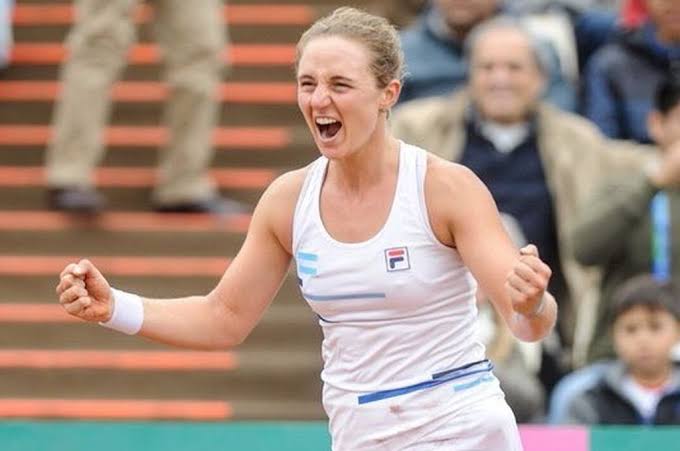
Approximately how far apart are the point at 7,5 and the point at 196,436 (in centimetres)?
329

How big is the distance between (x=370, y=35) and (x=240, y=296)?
0.79m

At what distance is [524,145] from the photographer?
788 centimetres

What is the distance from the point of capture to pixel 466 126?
7926 mm

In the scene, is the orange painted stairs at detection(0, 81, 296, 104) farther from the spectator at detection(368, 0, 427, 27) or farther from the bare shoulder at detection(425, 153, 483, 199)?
the bare shoulder at detection(425, 153, 483, 199)

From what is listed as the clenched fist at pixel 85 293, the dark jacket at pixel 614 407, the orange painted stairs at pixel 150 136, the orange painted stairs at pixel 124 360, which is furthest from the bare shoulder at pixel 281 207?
→ the orange painted stairs at pixel 150 136

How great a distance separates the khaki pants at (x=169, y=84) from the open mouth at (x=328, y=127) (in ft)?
11.6

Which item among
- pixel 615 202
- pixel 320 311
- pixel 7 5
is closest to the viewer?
pixel 320 311

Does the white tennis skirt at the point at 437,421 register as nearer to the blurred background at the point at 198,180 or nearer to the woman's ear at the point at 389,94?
the woman's ear at the point at 389,94

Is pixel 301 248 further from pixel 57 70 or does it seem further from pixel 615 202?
pixel 57 70

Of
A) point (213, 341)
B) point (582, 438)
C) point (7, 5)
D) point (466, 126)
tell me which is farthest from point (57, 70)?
point (213, 341)

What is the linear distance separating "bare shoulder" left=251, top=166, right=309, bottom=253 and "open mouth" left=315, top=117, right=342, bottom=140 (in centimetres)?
25

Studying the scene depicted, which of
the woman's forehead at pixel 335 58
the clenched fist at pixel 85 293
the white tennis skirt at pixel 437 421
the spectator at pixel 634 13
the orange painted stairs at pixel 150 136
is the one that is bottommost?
the white tennis skirt at pixel 437 421

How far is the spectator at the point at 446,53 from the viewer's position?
8461 millimetres

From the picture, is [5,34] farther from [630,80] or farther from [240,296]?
[240,296]
